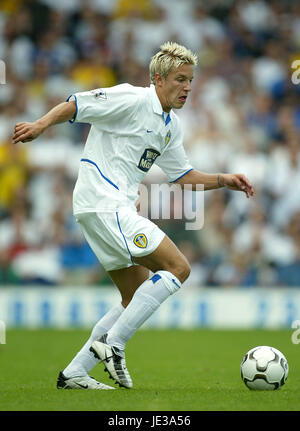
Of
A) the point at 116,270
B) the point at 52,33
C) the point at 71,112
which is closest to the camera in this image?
the point at 71,112

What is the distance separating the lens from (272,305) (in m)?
13.5

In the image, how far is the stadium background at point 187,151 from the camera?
1350cm

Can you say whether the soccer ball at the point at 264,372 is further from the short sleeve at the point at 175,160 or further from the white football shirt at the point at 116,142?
the short sleeve at the point at 175,160

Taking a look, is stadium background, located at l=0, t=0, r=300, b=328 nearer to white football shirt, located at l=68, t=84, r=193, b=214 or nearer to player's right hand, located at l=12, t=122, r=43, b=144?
white football shirt, located at l=68, t=84, r=193, b=214

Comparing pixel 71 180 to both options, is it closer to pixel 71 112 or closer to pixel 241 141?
pixel 241 141

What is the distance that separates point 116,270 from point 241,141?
8.90 meters

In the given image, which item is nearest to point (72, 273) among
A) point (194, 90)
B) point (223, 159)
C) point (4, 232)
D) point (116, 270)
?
point (4, 232)

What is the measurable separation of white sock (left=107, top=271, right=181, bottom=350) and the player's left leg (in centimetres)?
33

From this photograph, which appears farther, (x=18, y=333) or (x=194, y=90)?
(x=194, y=90)

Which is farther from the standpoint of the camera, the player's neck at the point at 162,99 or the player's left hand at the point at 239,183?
the player's left hand at the point at 239,183

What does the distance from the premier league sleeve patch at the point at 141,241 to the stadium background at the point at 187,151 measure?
7274 mm

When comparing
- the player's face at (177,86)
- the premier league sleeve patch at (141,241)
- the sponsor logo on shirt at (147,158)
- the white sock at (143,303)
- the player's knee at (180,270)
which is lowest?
the white sock at (143,303)

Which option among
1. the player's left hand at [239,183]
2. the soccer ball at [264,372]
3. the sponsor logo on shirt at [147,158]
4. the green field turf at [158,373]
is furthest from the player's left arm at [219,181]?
the green field turf at [158,373]

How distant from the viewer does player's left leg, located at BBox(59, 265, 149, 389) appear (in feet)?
20.5
